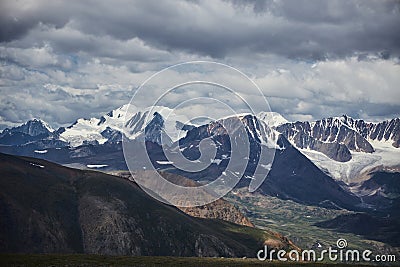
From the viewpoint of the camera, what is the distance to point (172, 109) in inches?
6959

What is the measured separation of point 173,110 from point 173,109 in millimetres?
716

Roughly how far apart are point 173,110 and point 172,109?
307cm

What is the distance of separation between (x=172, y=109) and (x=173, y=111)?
0.78m

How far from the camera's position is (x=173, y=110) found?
174 metres

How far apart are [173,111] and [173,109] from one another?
2.20 metres

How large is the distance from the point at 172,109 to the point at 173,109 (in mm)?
2418

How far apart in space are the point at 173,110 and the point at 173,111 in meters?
2.76

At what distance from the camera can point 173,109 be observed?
174 m

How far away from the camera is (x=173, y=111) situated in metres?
176
